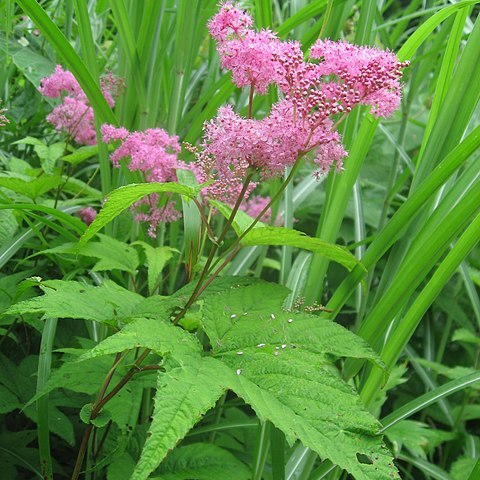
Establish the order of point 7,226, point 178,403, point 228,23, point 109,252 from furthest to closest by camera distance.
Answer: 1. point 7,226
2. point 109,252
3. point 228,23
4. point 178,403

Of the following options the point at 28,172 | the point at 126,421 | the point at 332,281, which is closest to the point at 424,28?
the point at 126,421

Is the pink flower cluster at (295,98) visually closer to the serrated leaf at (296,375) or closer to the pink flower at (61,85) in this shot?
the serrated leaf at (296,375)

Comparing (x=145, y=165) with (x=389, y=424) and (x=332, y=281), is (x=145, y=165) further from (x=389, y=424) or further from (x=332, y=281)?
(x=332, y=281)

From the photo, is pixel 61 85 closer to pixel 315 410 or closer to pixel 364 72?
pixel 364 72

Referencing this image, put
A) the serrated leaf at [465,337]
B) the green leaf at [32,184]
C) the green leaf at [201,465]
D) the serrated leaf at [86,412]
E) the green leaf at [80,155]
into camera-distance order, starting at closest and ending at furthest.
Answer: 1. the serrated leaf at [86,412]
2. the green leaf at [201,465]
3. the green leaf at [32,184]
4. the green leaf at [80,155]
5. the serrated leaf at [465,337]

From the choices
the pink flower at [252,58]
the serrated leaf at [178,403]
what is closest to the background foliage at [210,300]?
the serrated leaf at [178,403]

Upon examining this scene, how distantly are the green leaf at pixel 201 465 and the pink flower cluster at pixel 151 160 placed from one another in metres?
0.33

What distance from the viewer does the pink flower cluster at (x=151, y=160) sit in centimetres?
91

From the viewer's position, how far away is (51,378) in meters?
0.78

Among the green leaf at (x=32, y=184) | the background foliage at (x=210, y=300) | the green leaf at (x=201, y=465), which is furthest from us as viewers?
the green leaf at (x=32, y=184)

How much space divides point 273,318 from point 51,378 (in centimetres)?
30

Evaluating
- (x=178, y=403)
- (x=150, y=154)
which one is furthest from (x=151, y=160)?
(x=178, y=403)

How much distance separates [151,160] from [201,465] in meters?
0.45

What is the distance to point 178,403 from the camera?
0.52 meters
